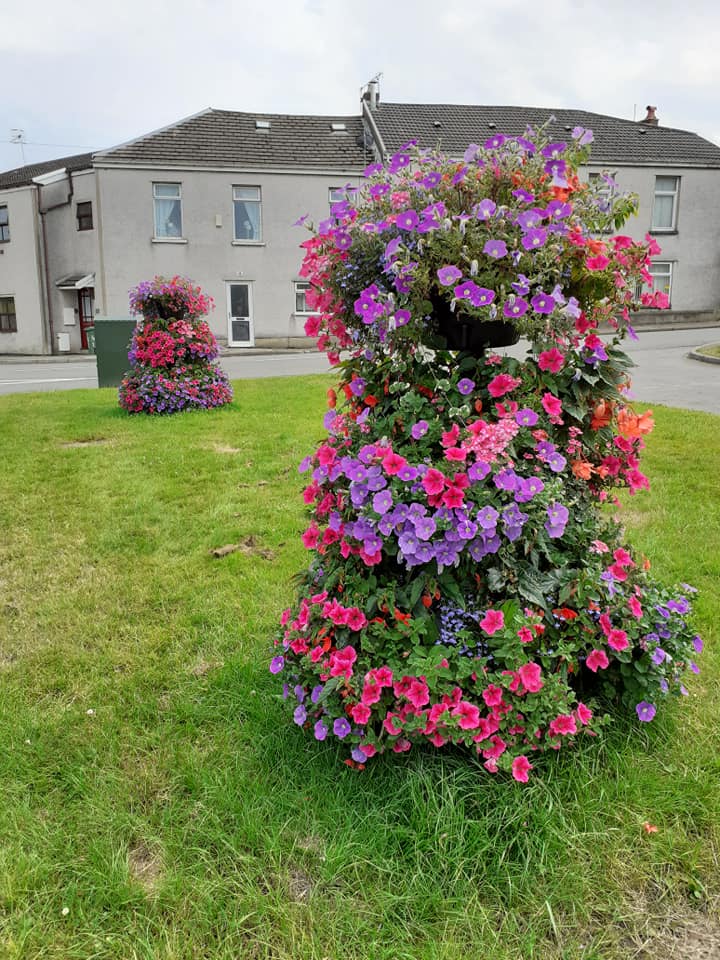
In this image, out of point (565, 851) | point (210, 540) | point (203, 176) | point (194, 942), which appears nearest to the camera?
point (194, 942)

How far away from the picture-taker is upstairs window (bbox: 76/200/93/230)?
24.7 m

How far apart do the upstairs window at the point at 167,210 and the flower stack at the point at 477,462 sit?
22.6 meters

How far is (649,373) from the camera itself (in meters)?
12.2

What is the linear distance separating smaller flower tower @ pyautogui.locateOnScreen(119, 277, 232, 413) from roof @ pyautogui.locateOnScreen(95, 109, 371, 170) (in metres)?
15.4

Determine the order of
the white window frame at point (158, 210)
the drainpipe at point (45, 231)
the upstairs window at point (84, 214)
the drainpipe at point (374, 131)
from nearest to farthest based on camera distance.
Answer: the white window frame at point (158, 210) < the drainpipe at point (374, 131) < the upstairs window at point (84, 214) < the drainpipe at point (45, 231)

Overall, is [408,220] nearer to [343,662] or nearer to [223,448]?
[343,662]

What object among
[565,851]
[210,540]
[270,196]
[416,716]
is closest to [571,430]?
[416,716]

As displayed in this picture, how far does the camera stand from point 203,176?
73.7 feet

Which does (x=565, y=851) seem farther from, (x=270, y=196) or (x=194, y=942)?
(x=270, y=196)

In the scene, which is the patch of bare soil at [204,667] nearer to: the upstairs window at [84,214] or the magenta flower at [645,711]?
the magenta flower at [645,711]

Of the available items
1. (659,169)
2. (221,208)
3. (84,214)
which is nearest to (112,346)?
(221,208)

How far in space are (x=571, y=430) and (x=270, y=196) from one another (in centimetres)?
2301

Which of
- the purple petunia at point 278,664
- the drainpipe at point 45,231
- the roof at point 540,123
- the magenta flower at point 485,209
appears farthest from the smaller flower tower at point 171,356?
the drainpipe at point 45,231

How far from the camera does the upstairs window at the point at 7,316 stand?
26969 millimetres
